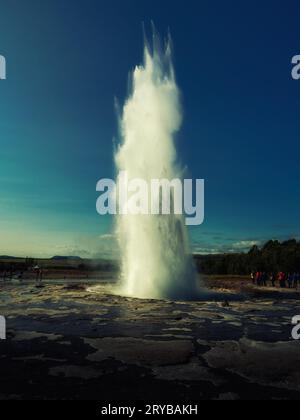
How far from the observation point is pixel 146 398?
25.0 feet

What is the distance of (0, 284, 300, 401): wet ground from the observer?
812 centimetres

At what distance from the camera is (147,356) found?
10977 millimetres

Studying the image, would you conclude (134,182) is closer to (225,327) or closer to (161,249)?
(161,249)

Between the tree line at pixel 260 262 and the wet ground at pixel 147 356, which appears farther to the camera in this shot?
the tree line at pixel 260 262

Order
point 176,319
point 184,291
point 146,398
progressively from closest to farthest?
point 146,398 → point 176,319 → point 184,291

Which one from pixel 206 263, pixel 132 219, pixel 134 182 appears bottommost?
pixel 206 263

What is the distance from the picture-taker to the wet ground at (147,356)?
8117 millimetres

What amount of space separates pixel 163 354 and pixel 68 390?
3838 mm

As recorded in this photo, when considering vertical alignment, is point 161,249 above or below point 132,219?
below

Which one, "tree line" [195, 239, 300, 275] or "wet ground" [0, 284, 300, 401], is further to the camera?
"tree line" [195, 239, 300, 275]

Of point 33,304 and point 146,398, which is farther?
point 33,304

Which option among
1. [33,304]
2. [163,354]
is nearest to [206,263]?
[33,304]

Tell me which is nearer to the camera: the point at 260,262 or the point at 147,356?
the point at 147,356
